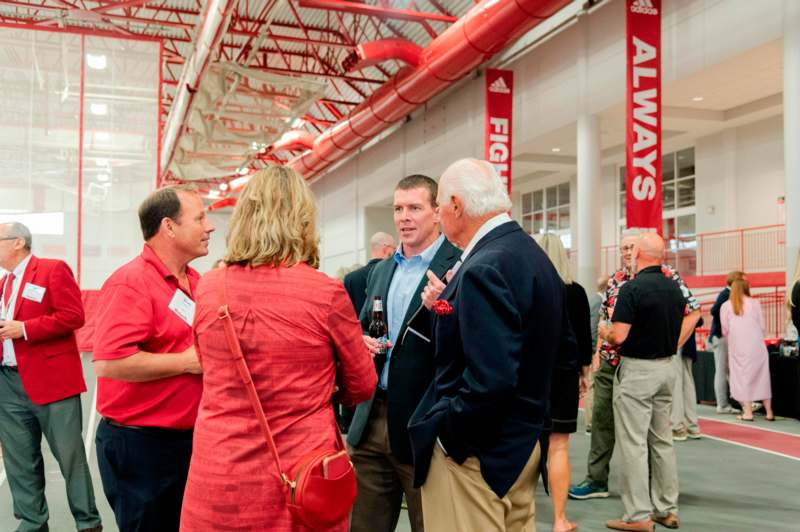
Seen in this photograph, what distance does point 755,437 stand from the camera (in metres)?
7.45

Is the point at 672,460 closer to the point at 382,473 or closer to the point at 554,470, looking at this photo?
the point at 554,470

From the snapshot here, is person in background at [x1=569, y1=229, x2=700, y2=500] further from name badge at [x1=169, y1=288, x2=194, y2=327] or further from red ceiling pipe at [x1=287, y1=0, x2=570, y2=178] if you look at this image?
red ceiling pipe at [x1=287, y1=0, x2=570, y2=178]

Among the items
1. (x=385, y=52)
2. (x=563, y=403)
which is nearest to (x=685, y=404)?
(x=563, y=403)

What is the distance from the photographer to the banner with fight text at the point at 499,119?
12.7 metres

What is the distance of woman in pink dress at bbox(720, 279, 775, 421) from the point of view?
862 cm

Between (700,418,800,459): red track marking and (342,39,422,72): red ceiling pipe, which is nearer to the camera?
(700,418,800,459): red track marking

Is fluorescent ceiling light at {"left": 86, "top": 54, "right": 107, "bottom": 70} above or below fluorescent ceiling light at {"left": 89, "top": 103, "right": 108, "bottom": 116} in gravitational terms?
above

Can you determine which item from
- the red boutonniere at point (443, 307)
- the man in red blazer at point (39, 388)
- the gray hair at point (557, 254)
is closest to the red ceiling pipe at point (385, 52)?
the gray hair at point (557, 254)

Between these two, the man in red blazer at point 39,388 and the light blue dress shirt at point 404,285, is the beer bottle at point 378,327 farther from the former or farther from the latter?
the man in red blazer at point 39,388

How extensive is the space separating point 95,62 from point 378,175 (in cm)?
1571

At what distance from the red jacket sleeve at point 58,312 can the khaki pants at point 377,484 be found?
182 centimetres

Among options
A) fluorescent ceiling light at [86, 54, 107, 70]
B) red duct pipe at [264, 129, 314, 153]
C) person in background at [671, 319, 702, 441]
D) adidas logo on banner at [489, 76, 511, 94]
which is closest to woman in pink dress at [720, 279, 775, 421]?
person in background at [671, 319, 702, 441]

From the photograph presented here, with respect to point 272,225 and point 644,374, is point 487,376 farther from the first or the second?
point 644,374

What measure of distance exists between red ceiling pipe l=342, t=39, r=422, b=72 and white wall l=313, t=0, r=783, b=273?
273 cm
